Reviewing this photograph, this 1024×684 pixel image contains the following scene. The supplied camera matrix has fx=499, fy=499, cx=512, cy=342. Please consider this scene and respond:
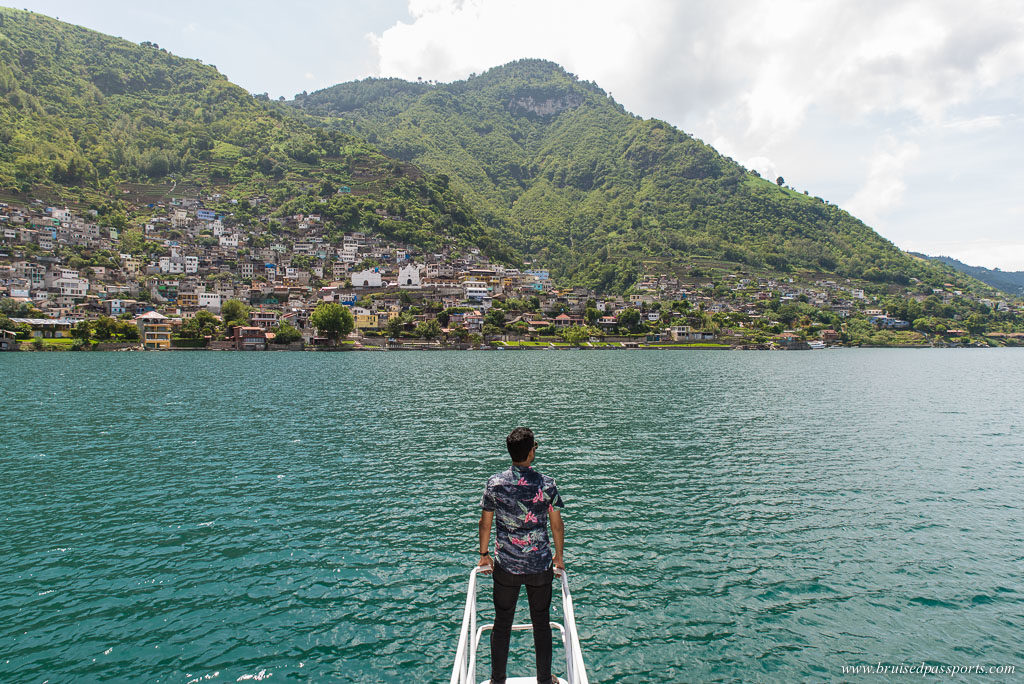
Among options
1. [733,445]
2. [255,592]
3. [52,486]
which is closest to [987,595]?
[733,445]

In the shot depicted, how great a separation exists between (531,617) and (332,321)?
368ft

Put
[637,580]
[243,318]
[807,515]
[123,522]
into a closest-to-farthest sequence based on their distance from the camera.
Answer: [637,580], [123,522], [807,515], [243,318]

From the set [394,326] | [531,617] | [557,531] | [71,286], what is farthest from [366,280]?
[531,617]

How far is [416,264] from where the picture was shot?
17012cm

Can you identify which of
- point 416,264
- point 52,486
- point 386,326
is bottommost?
point 52,486

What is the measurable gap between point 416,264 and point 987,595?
548 feet

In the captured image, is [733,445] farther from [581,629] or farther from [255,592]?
[255,592]

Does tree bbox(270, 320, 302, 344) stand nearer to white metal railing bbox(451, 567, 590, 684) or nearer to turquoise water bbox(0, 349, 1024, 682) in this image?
turquoise water bbox(0, 349, 1024, 682)

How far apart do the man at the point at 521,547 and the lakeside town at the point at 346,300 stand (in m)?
112

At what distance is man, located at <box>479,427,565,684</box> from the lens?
6195mm

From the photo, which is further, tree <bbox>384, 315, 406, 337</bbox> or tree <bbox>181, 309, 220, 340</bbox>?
tree <bbox>384, 315, 406, 337</bbox>

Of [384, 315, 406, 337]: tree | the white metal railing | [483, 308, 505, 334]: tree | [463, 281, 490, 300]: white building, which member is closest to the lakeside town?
[483, 308, 505, 334]: tree

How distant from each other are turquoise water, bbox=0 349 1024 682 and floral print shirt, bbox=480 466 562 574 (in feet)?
16.0

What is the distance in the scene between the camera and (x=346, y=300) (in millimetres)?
137000
